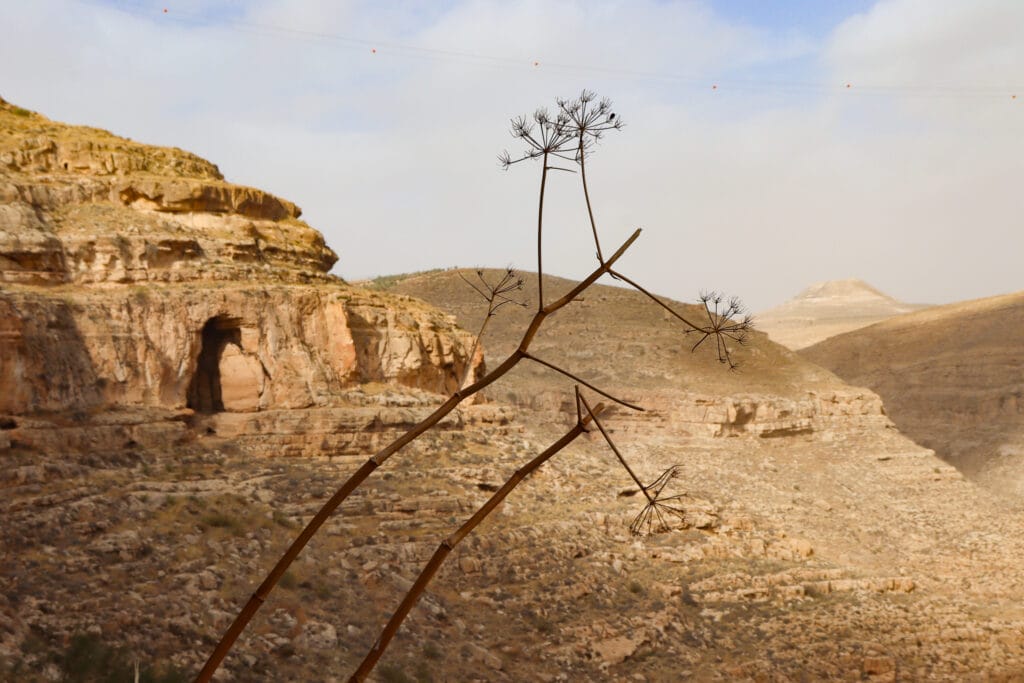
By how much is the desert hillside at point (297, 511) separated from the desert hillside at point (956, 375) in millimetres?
21583

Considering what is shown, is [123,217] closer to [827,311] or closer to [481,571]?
[481,571]

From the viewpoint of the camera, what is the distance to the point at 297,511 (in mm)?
19172

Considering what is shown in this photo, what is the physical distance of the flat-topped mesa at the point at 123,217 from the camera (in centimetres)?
2017

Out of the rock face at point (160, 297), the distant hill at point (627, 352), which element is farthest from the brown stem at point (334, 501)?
the distant hill at point (627, 352)

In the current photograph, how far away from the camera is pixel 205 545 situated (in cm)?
1738

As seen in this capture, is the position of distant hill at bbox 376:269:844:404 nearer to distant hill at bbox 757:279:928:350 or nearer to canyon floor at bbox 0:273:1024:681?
canyon floor at bbox 0:273:1024:681

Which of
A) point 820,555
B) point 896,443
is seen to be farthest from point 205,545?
point 896,443

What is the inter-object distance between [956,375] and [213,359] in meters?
49.0

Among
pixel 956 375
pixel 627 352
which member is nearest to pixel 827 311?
pixel 956 375

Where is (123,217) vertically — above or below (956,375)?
above

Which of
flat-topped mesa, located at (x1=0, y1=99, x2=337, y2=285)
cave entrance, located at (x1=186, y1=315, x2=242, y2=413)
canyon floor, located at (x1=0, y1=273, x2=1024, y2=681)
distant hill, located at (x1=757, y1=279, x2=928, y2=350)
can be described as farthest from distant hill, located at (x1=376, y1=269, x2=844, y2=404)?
distant hill, located at (x1=757, y1=279, x2=928, y2=350)

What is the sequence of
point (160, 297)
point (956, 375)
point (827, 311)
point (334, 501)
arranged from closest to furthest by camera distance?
point (334, 501) → point (160, 297) → point (956, 375) → point (827, 311)

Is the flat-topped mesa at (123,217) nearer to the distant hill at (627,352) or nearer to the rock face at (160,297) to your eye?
the rock face at (160,297)

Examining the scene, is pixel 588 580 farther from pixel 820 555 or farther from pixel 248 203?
pixel 248 203
